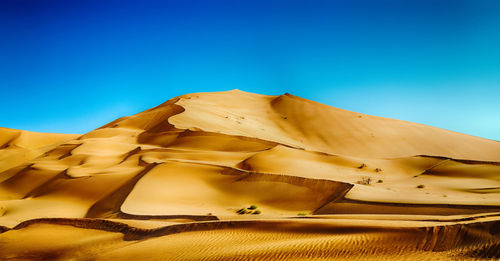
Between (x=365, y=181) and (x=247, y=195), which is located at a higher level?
(x=365, y=181)

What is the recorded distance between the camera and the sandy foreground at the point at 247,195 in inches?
291

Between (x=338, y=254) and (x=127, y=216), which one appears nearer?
(x=338, y=254)

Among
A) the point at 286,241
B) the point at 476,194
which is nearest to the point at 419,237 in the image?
the point at 286,241

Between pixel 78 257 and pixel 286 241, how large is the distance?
16.3 feet

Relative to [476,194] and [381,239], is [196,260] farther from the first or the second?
[476,194]

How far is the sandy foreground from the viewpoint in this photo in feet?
24.2

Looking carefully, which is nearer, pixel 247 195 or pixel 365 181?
pixel 247 195

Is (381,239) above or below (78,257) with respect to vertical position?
above

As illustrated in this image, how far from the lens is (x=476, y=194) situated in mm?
14688

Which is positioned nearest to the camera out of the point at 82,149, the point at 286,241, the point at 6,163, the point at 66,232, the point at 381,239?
the point at 381,239

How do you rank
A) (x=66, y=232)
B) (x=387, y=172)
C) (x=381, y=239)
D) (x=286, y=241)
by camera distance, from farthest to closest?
(x=387, y=172)
(x=66, y=232)
(x=286, y=241)
(x=381, y=239)

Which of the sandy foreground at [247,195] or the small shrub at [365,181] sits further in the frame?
the small shrub at [365,181]

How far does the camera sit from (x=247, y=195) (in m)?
17.3

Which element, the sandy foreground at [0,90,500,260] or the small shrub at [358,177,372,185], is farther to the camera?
the small shrub at [358,177,372,185]
